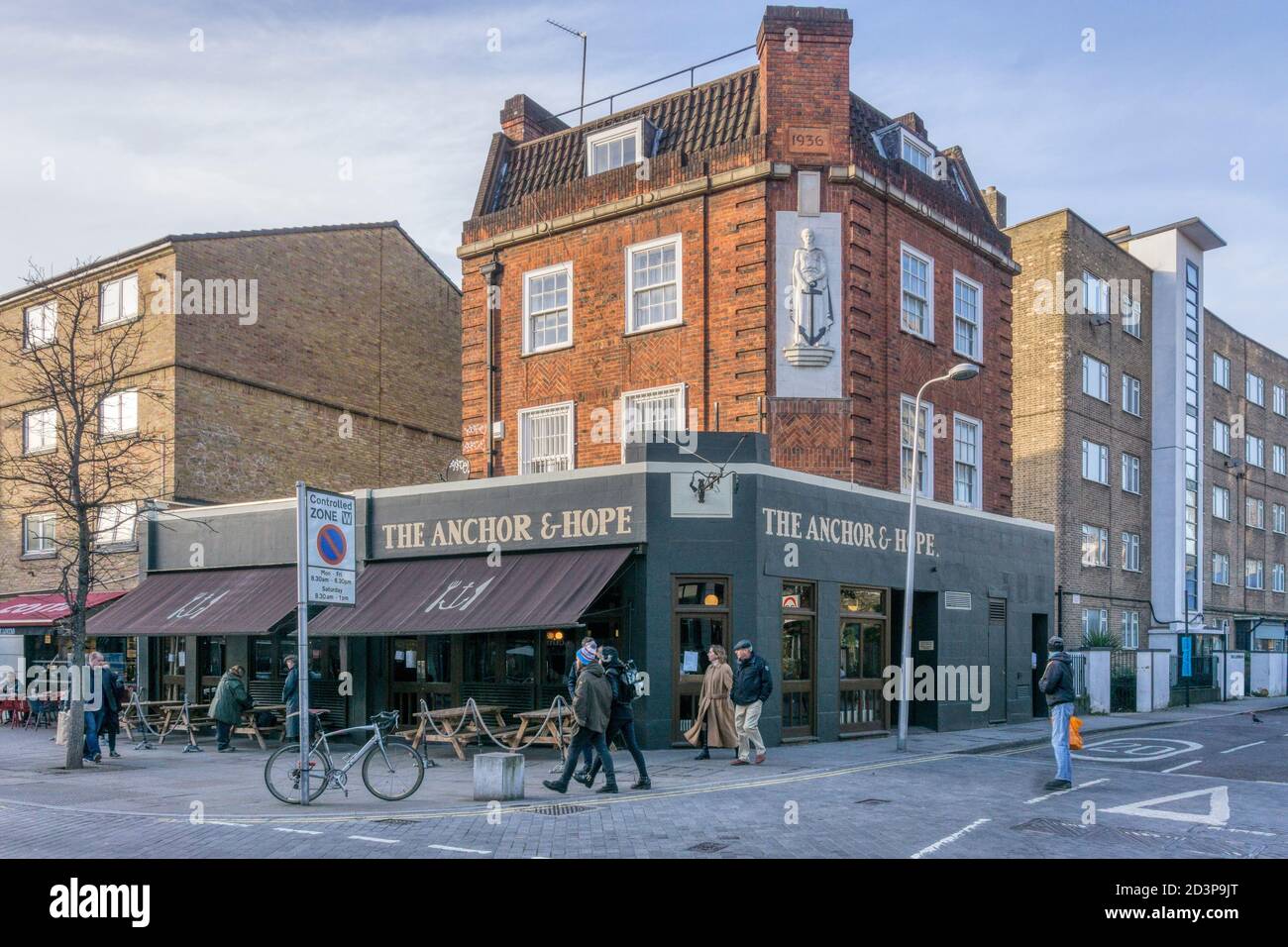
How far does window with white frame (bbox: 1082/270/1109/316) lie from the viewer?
39.2m

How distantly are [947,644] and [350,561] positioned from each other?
1461 cm

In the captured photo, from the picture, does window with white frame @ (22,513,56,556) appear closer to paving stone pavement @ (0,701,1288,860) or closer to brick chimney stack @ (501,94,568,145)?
paving stone pavement @ (0,701,1288,860)

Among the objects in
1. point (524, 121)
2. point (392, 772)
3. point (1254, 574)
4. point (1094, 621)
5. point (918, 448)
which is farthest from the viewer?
point (1254, 574)

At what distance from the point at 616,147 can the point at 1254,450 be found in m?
41.8

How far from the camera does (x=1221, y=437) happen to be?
50781mm

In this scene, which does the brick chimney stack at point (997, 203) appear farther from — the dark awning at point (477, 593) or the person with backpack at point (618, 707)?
the person with backpack at point (618, 707)

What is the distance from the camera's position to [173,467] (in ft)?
92.7

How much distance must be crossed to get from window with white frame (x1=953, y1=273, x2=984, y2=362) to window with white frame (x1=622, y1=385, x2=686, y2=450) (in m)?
7.19

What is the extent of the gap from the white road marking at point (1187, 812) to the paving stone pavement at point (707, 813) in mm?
40

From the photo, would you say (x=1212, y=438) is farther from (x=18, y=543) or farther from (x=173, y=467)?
(x=18, y=543)

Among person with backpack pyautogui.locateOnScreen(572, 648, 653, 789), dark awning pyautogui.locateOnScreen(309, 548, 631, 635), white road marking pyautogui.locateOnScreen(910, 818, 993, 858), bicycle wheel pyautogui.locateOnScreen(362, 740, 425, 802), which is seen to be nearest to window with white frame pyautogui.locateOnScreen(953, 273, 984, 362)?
dark awning pyautogui.locateOnScreen(309, 548, 631, 635)

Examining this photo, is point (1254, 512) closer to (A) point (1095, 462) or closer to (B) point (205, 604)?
(A) point (1095, 462)

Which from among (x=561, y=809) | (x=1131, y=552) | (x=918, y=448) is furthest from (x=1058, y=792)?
(x=1131, y=552)
